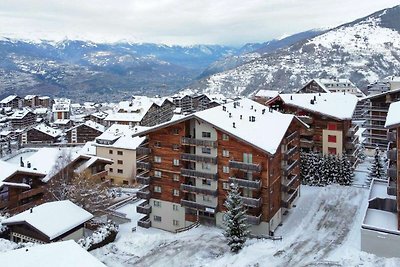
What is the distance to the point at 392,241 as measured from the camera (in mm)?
34750

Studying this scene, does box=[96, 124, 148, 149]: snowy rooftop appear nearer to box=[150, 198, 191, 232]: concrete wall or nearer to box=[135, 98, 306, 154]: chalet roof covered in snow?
box=[150, 198, 191, 232]: concrete wall

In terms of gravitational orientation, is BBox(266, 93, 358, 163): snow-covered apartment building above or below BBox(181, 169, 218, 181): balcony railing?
above

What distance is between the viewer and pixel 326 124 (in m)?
60.4

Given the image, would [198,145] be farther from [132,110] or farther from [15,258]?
[132,110]

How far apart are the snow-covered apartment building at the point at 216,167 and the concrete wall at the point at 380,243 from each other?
30.9 feet

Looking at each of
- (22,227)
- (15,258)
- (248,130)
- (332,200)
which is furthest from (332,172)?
(15,258)

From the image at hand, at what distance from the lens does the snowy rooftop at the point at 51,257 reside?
24734mm

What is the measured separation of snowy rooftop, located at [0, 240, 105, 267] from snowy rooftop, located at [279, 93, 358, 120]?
42.6 m

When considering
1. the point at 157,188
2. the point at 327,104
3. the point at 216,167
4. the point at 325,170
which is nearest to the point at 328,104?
the point at 327,104

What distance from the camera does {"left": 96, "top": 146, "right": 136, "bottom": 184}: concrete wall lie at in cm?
7416

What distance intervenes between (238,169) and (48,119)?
Result: 515ft

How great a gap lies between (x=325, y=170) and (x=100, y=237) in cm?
3079

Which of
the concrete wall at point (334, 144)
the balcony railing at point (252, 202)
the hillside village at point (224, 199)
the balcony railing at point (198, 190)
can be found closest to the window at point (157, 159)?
the hillside village at point (224, 199)

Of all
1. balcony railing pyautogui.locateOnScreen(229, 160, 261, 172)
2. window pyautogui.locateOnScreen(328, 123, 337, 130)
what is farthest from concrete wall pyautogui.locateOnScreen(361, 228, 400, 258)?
window pyautogui.locateOnScreen(328, 123, 337, 130)
